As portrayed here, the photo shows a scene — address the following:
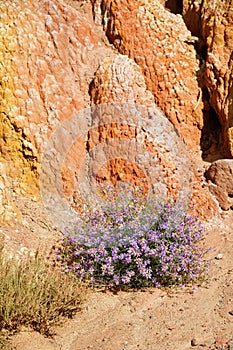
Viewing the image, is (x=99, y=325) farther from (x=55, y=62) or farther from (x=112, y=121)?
(x=55, y=62)

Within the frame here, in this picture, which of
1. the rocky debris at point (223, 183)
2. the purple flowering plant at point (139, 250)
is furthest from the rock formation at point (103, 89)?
the purple flowering plant at point (139, 250)

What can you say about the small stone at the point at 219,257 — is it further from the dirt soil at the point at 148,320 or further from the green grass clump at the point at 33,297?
the green grass clump at the point at 33,297

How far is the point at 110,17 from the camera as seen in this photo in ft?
20.3

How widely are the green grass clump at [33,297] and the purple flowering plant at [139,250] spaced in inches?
16.0

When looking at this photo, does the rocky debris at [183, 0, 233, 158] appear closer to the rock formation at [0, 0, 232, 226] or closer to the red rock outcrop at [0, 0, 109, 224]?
the rock formation at [0, 0, 232, 226]

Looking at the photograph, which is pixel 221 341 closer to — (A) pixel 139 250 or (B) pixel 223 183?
(A) pixel 139 250

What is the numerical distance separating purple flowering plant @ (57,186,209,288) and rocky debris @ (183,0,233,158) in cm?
173

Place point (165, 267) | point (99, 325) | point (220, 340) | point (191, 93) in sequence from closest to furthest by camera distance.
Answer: point (220, 340) → point (99, 325) → point (165, 267) → point (191, 93)

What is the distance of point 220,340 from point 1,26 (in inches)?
183

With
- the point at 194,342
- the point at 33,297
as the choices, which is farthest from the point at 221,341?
the point at 33,297

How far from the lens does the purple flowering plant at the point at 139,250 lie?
4.06 meters

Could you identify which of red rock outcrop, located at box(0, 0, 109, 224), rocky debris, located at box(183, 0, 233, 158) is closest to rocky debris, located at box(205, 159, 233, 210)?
rocky debris, located at box(183, 0, 233, 158)

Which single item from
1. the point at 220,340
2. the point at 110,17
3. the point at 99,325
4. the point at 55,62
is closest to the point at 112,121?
the point at 55,62

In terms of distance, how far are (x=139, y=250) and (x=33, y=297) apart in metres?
1.14
